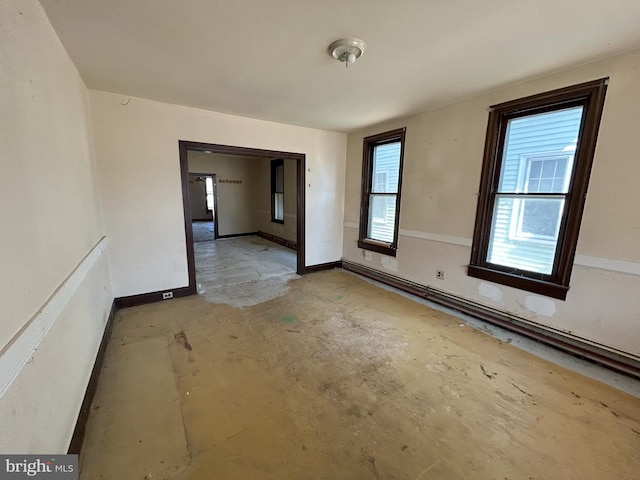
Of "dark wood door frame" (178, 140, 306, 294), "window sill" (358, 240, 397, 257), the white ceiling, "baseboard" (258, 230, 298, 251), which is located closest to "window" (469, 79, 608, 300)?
the white ceiling

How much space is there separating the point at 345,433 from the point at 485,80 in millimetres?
3142

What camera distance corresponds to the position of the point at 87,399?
5.56 ft

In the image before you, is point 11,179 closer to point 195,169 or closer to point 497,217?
point 497,217

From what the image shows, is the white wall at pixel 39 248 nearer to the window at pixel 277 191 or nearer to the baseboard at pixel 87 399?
the baseboard at pixel 87 399

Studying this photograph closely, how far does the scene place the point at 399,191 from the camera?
3.79m

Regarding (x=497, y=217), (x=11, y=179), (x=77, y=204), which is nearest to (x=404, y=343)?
(x=497, y=217)

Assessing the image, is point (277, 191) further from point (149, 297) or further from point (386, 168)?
point (149, 297)

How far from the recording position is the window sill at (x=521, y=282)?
2367 mm

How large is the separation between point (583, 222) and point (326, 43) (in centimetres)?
257

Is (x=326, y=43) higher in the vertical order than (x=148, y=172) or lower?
higher

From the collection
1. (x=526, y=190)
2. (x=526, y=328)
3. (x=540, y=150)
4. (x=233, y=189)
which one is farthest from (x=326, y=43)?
(x=233, y=189)

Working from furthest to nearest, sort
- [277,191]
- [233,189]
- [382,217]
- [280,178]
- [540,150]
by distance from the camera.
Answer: [233,189], [277,191], [280,178], [382,217], [540,150]

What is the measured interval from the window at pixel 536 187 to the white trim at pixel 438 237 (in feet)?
0.41

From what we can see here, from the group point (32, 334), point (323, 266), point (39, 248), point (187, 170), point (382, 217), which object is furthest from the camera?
point (323, 266)
